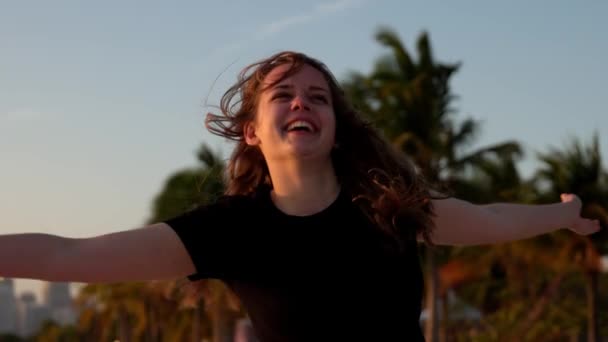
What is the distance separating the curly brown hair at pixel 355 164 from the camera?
11.6 feet

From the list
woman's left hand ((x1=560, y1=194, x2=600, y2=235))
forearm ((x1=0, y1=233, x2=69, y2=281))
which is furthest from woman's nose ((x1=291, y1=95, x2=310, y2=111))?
woman's left hand ((x1=560, y1=194, x2=600, y2=235))

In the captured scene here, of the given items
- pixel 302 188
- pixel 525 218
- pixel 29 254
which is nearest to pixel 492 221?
pixel 525 218

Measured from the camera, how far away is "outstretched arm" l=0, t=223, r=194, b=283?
9.82ft

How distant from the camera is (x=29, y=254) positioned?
301cm

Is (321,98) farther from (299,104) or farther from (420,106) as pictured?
(420,106)

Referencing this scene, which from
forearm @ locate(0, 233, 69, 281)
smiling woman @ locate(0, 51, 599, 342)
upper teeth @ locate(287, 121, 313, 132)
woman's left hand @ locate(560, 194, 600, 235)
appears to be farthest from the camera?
woman's left hand @ locate(560, 194, 600, 235)

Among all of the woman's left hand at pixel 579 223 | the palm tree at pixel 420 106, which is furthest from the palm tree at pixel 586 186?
the woman's left hand at pixel 579 223

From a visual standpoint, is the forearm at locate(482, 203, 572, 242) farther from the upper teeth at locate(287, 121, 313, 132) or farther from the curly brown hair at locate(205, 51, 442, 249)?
the upper teeth at locate(287, 121, 313, 132)

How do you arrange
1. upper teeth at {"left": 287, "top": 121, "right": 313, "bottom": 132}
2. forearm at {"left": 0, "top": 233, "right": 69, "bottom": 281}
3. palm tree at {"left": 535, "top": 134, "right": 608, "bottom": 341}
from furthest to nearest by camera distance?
palm tree at {"left": 535, "top": 134, "right": 608, "bottom": 341} → upper teeth at {"left": 287, "top": 121, "right": 313, "bottom": 132} → forearm at {"left": 0, "top": 233, "right": 69, "bottom": 281}

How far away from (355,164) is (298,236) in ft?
1.58

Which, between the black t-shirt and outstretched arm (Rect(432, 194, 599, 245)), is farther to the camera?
outstretched arm (Rect(432, 194, 599, 245))

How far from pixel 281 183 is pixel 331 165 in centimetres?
20

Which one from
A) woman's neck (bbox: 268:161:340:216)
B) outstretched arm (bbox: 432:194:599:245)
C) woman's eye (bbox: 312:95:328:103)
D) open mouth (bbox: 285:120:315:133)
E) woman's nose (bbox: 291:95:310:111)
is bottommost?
outstretched arm (bbox: 432:194:599:245)

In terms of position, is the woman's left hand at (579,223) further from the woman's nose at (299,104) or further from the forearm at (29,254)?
the forearm at (29,254)
